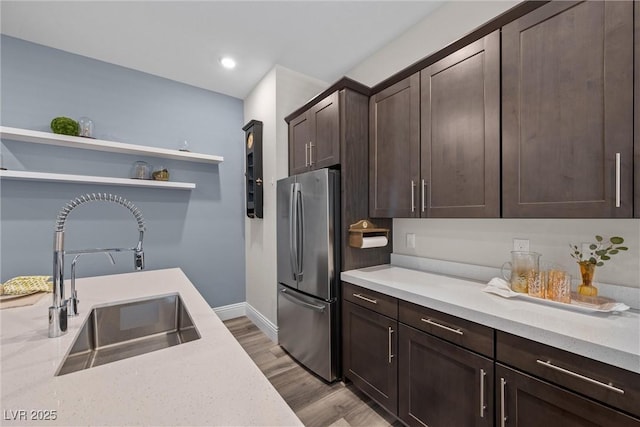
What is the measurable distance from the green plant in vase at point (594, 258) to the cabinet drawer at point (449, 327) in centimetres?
56

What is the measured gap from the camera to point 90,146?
2393 millimetres

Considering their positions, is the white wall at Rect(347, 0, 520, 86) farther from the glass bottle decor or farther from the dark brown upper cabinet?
the glass bottle decor

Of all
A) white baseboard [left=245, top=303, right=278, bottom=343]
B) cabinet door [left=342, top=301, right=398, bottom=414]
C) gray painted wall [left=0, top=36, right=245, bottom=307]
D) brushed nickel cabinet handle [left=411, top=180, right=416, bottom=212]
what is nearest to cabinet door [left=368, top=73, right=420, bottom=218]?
brushed nickel cabinet handle [left=411, top=180, right=416, bottom=212]

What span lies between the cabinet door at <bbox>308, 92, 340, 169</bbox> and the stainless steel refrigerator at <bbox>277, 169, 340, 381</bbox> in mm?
178

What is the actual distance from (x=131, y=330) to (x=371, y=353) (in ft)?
4.75

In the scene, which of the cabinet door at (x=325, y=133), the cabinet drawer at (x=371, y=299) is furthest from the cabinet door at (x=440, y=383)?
the cabinet door at (x=325, y=133)

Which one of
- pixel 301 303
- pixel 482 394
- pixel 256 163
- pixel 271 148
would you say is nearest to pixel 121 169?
pixel 256 163

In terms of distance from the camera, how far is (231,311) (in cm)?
330

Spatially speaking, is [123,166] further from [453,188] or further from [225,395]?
[453,188]

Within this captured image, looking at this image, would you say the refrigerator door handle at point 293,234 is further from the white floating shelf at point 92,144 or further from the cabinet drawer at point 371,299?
the white floating shelf at point 92,144

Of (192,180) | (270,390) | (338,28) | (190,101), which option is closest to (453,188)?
(270,390)

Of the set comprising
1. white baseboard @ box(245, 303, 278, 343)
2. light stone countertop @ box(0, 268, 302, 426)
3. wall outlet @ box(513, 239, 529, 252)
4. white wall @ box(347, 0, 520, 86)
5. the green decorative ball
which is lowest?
white baseboard @ box(245, 303, 278, 343)

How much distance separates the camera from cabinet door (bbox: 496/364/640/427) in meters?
0.87

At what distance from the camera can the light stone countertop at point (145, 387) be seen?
1.92 feet
